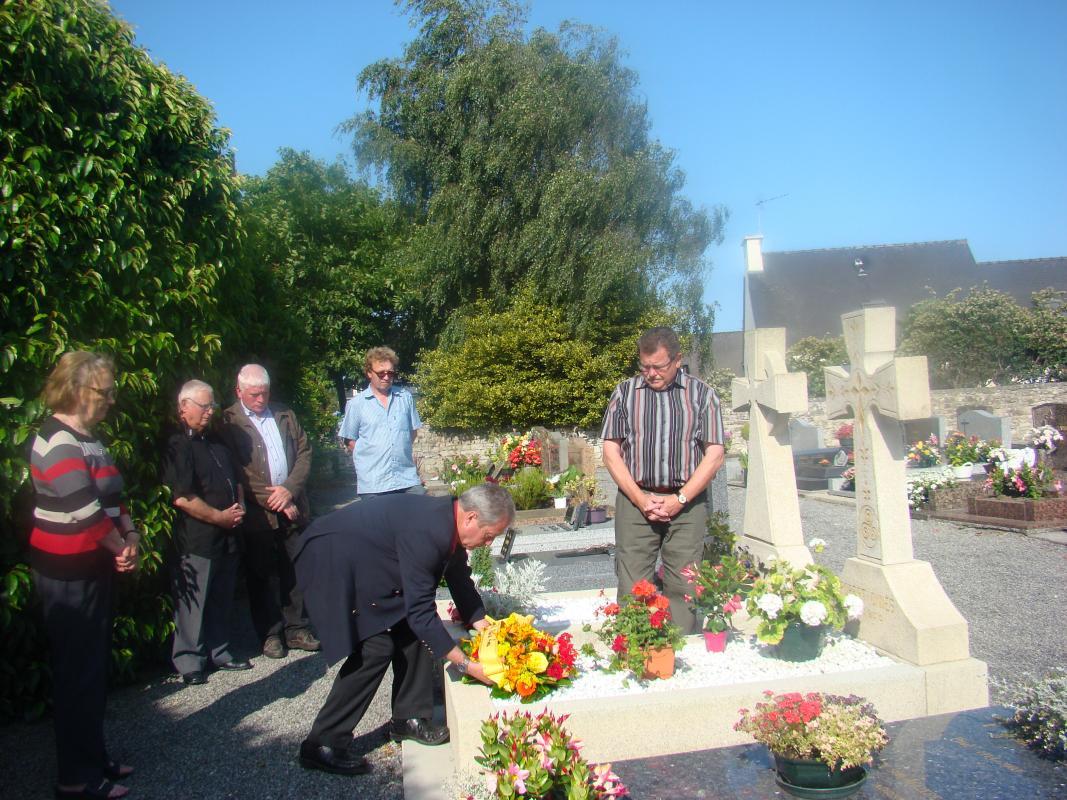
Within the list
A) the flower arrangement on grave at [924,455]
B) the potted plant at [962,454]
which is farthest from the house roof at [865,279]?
the potted plant at [962,454]

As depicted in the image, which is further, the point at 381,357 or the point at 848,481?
the point at 848,481

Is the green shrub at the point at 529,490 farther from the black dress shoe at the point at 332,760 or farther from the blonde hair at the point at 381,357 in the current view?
the black dress shoe at the point at 332,760

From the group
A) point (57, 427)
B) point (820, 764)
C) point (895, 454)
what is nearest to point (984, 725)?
point (820, 764)

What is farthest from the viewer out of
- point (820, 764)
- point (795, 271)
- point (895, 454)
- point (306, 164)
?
point (795, 271)

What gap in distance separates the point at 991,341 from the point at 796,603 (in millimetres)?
28740

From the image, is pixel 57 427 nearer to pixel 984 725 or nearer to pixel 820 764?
pixel 820 764

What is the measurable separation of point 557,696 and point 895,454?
2.11 m

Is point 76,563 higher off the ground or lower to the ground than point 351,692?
higher

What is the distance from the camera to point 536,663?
347cm

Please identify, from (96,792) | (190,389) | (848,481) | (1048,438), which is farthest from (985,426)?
(96,792)

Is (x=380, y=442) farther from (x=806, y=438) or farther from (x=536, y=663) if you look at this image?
(x=806, y=438)

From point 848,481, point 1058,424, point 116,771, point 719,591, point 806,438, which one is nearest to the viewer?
point 116,771

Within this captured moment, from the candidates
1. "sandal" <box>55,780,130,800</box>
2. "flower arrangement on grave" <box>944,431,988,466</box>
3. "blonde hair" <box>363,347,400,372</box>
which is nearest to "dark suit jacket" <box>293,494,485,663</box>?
"sandal" <box>55,780,130,800</box>

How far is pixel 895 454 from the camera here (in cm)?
419
